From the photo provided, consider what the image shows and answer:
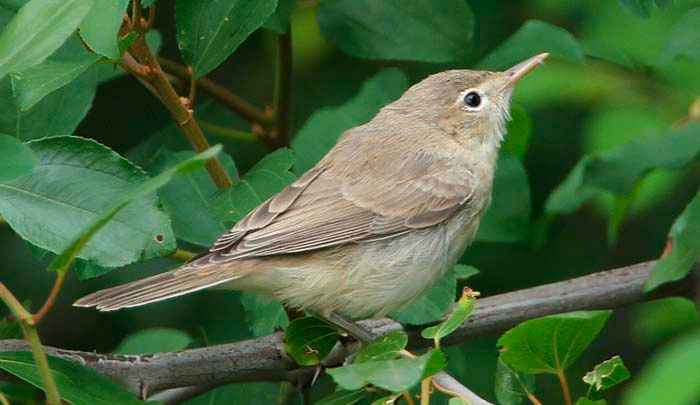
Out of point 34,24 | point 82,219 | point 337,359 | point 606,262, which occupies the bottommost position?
point 606,262

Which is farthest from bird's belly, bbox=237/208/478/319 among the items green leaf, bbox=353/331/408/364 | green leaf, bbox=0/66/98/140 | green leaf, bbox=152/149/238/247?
green leaf, bbox=353/331/408/364

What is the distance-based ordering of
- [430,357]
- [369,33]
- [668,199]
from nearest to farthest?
1. [430,357]
2. [369,33]
3. [668,199]

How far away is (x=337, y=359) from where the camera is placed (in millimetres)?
3689

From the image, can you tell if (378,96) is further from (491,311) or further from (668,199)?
(668,199)

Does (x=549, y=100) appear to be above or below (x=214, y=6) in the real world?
below

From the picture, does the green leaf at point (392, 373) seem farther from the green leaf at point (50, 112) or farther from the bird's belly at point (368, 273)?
the green leaf at point (50, 112)

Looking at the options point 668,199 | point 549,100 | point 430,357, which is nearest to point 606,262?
point 668,199

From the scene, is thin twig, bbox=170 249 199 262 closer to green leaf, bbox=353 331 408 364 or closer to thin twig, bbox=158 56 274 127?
thin twig, bbox=158 56 274 127

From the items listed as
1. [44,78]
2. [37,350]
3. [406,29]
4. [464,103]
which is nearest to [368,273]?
[406,29]

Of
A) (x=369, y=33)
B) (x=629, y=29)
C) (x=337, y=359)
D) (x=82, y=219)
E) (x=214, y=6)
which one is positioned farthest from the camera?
(x=629, y=29)

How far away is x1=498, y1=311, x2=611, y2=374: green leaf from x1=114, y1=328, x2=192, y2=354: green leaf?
1476mm

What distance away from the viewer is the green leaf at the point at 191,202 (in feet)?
12.4

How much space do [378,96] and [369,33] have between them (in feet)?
0.96

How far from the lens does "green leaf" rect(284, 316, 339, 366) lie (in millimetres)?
3381
